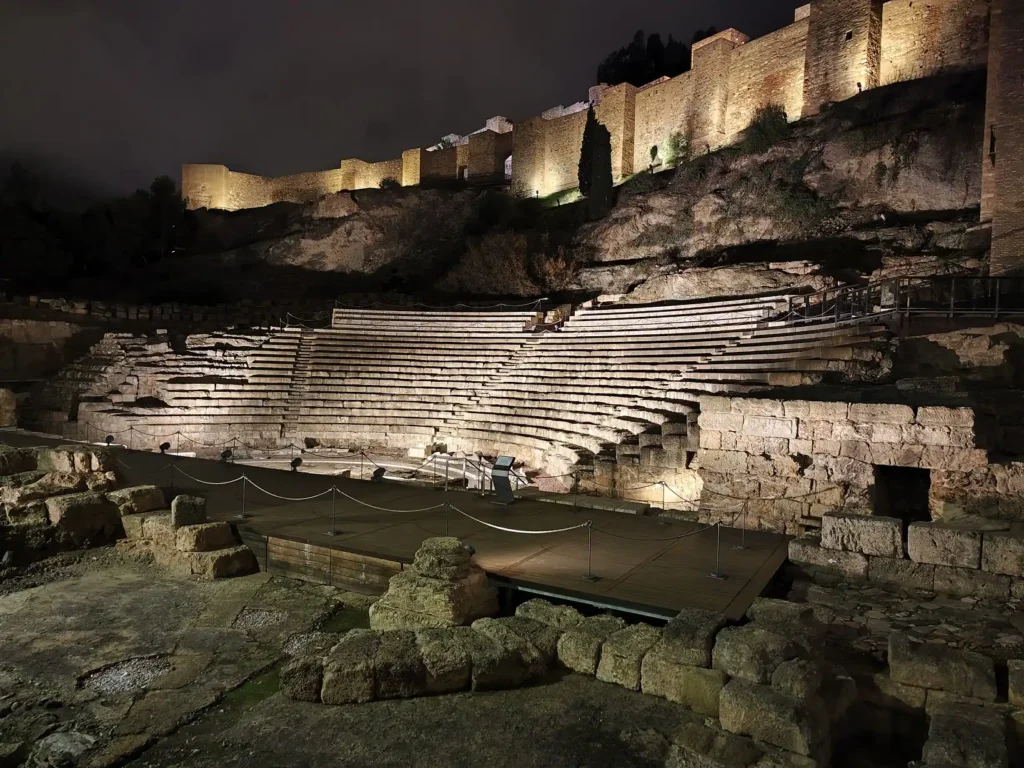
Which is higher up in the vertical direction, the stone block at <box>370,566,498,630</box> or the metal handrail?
the metal handrail

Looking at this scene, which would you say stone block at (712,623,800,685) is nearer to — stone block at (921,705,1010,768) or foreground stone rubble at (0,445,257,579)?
stone block at (921,705,1010,768)

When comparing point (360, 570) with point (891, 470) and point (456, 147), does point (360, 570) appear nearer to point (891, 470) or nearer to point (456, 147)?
point (891, 470)

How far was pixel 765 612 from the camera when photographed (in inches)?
182

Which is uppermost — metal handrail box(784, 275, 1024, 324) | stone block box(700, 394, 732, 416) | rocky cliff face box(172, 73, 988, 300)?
rocky cliff face box(172, 73, 988, 300)

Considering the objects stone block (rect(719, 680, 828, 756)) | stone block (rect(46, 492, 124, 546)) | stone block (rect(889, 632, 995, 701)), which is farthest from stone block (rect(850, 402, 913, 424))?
stone block (rect(46, 492, 124, 546))

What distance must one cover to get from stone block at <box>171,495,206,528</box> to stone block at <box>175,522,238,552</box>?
0.15 metres

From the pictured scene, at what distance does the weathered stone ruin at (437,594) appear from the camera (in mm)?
5172

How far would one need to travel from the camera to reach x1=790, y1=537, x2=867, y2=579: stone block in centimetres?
600

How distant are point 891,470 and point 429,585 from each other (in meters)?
5.95

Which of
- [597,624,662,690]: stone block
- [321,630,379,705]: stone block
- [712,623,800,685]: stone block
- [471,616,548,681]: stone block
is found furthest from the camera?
[471,616,548,681]: stone block

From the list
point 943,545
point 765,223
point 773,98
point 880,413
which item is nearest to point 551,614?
point 943,545

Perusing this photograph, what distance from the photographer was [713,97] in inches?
1318

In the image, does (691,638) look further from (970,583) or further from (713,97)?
(713,97)

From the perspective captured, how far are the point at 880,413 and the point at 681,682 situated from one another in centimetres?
428
